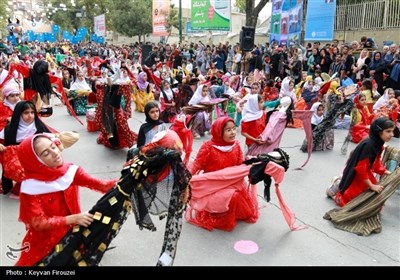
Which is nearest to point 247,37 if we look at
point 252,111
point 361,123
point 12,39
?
point 361,123

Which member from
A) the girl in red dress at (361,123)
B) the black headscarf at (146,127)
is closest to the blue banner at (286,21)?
the girl in red dress at (361,123)

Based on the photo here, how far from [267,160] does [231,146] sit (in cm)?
60

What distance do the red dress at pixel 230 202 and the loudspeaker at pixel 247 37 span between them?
1039 cm

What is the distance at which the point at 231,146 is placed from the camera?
429 centimetres

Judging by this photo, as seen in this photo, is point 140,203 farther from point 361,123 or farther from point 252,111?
point 361,123

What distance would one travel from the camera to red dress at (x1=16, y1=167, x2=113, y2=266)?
8.32 ft

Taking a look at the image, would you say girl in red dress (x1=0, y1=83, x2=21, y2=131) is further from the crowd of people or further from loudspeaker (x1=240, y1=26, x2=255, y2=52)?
loudspeaker (x1=240, y1=26, x2=255, y2=52)

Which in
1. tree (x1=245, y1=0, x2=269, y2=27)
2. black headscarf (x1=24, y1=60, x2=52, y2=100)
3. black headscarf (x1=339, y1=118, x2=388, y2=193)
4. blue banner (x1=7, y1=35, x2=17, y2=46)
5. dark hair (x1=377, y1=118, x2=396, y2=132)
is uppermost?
tree (x1=245, y1=0, x2=269, y2=27)

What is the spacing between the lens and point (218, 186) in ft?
13.2

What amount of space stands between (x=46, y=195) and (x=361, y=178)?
3313 millimetres

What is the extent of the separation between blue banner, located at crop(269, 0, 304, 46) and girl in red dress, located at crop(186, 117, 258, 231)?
13.6 m

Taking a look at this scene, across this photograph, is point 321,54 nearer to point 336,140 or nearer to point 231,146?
point 336,140

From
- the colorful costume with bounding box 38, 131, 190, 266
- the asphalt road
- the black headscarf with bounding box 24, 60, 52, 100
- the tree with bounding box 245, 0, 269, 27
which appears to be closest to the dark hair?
the asphalt road

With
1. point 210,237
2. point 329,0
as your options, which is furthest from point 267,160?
point 329,0
